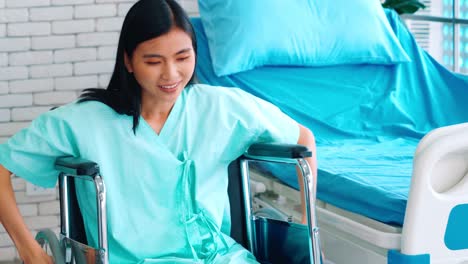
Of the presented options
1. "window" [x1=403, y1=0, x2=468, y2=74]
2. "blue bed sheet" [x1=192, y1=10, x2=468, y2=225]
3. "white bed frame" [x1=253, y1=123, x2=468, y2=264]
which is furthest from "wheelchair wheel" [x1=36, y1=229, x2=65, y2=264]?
"window" [x1=403, y1=0, x2=468, y2=74]

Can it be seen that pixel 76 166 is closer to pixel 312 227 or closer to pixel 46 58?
pixel 312 227

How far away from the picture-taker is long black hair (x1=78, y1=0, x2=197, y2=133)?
1.82 metres

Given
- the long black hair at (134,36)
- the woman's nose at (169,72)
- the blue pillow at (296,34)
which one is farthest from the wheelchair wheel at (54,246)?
the blue pillow at (296,34)

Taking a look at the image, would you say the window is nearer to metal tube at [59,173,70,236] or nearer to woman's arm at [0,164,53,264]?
metal tube at [59,173,70,236]

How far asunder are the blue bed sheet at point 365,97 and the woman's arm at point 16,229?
110 cm

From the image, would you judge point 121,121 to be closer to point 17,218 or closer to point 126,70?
point 126,70

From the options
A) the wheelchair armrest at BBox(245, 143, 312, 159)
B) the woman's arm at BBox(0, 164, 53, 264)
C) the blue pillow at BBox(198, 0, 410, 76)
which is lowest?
the woman's arm at BBox(0, 164, 53, 264)

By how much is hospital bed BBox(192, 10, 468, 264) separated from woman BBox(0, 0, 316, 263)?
0.29m

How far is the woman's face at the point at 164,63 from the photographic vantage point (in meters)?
1.82

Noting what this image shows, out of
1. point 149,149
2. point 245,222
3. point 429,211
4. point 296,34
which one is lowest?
point 245,222

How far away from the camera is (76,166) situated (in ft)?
5.53

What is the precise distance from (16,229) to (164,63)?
51 cm

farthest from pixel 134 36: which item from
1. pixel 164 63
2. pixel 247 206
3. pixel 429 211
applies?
pixel 429 211

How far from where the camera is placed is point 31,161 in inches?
72.9
